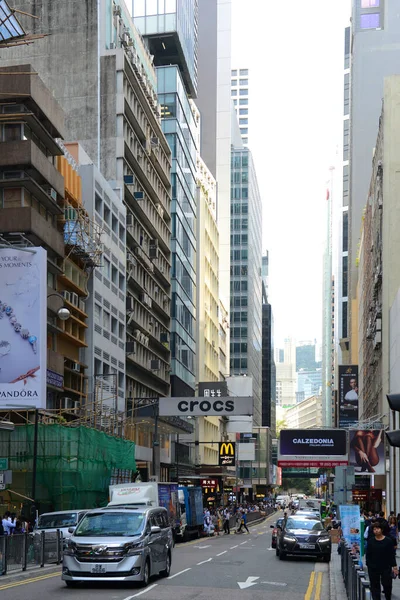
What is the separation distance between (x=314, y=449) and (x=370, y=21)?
10758cm

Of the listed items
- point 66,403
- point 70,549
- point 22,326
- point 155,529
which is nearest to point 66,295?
point 66,403

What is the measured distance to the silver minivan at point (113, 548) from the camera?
20438 mm

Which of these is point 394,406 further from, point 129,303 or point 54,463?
point 129,303

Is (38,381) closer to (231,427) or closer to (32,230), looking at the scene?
(32,230)

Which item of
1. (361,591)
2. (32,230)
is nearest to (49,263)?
(32,230)

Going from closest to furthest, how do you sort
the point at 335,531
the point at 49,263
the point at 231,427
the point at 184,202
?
the point at 335,531 < the point at 49,263 < the point at 184,202 < the point at 231,427

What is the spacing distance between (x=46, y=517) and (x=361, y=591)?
21.1 metres

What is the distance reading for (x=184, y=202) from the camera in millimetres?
97438

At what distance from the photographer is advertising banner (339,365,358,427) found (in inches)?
5044

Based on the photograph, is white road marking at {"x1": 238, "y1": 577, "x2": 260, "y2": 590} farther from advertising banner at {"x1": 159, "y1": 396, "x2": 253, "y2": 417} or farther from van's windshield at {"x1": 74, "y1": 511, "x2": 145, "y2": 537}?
advertising banner at {"x1": 159, "y1": 396, "x2": 253, "y2": 417}

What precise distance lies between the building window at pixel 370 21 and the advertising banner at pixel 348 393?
184 ft

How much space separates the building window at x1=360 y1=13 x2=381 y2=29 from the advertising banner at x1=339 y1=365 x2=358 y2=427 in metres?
56.0

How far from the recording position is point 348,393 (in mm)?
130625

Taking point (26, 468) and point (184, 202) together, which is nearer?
point (26, 468)
